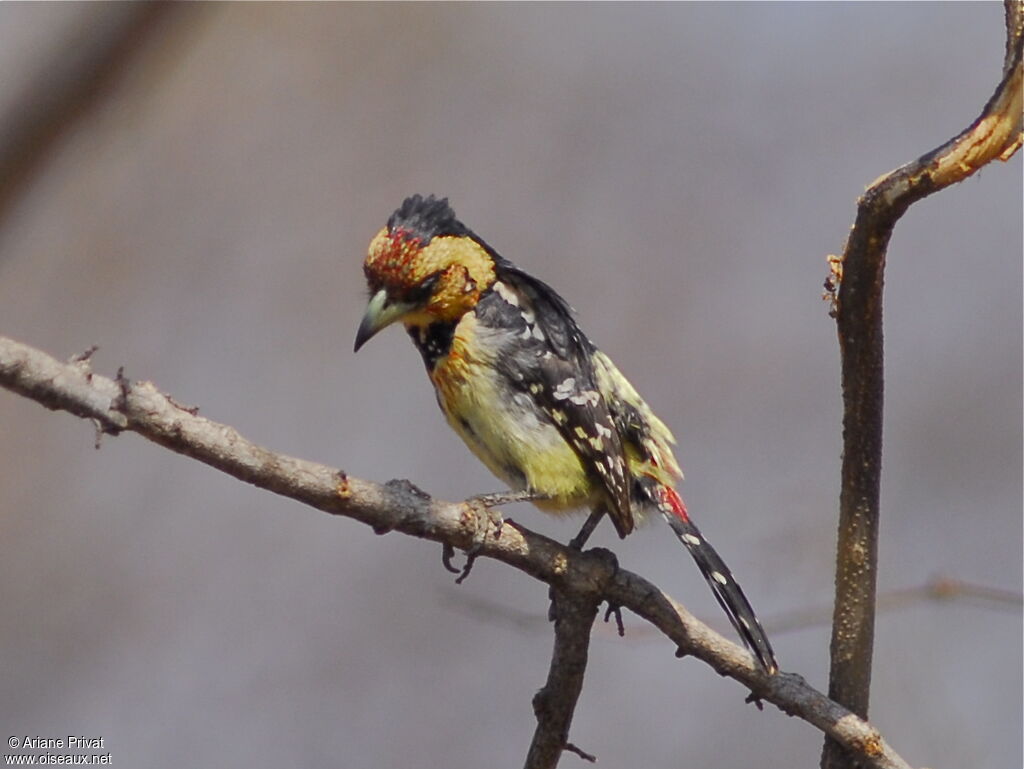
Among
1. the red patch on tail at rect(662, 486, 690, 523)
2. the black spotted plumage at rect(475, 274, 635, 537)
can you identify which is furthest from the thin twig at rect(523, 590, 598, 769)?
the red patch on tail at rect(662, 486, 690, 523)

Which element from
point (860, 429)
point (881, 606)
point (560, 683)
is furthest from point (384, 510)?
point (881, 606)

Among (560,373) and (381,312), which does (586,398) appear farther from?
(381,312)

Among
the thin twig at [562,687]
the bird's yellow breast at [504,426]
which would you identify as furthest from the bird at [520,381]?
the thin twig at [562,687]

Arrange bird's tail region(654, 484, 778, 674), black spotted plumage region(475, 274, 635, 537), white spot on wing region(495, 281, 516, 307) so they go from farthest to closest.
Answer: white spot on wing region(495, 281, 516, 307)
black spotted plumage region(475, 274, 635, 537)
bird's tail region(654, 484, 778, 674)

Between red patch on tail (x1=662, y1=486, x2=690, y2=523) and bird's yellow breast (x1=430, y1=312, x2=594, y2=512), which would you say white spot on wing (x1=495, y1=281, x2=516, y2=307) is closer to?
bird's yellow breast (x1=430, y1=312, x2=594, y2=512)

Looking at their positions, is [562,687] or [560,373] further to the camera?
[560,373]

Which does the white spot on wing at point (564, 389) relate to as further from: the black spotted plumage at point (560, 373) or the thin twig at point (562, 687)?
the thin twig at point (562, 687)

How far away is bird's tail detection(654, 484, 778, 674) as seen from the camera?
3.22 metres

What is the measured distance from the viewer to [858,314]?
2748 mm

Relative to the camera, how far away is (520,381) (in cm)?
378

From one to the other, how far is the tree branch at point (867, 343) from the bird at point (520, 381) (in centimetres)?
61

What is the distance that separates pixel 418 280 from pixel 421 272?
3 centimetres

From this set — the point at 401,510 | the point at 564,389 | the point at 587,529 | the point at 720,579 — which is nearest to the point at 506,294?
the point at 564,389

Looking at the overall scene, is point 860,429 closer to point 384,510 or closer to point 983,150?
point 983,150
